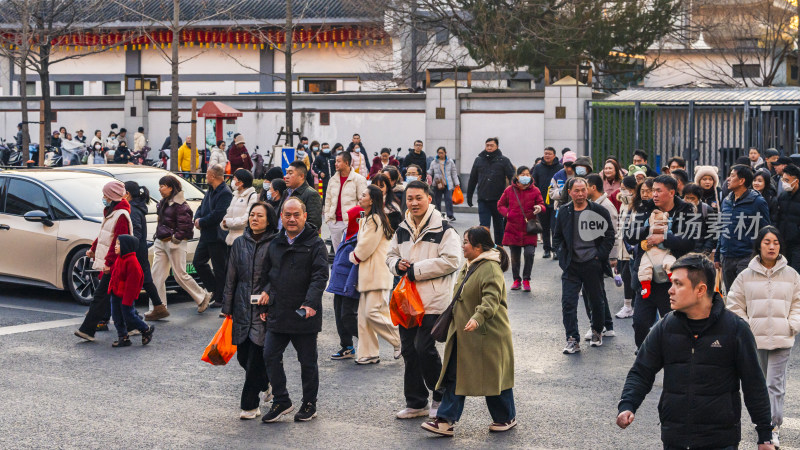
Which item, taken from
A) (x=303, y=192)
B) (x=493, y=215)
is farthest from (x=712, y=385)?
(x=493, y=215)

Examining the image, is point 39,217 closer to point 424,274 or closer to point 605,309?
point 605,309

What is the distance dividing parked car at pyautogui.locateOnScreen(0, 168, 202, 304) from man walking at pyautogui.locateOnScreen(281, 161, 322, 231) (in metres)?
1.90

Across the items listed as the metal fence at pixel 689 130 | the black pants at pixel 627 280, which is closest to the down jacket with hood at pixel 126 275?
the black pants at pixel 627 280

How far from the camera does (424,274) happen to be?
26.0 feet

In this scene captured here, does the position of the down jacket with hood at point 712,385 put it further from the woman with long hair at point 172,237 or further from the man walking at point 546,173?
the man walking at point 546,173

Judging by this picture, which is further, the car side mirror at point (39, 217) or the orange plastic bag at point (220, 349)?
the car side mirror at point (39, 217)

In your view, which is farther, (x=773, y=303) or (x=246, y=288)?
(x=246, y=288)

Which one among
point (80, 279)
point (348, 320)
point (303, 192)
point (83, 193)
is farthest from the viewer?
point (83, 193)

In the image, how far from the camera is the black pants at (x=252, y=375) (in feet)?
26.3

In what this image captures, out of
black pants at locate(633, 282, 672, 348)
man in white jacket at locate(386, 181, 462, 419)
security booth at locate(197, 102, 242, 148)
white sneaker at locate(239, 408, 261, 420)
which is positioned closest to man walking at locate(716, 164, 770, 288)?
black pants at locate(633, 282, 672, 348)

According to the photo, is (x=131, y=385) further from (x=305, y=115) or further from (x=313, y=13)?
(x=313, y=13)

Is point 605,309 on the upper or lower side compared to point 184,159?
lower

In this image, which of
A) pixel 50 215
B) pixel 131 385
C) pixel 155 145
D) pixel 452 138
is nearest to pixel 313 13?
pixel 155 145

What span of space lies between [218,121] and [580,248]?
2401 cm
